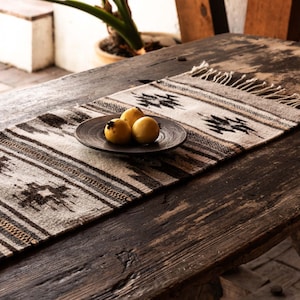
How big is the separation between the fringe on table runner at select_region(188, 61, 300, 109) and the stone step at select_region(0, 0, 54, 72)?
2.30 metres

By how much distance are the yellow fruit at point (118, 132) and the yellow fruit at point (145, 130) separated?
16mm

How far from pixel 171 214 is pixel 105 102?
0.61m

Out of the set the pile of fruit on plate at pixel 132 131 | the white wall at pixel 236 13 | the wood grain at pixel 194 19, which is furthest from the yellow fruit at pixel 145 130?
the white wall at pixel 236 13

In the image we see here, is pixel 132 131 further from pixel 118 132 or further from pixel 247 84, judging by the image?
pixel 247 84

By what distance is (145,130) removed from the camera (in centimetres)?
145

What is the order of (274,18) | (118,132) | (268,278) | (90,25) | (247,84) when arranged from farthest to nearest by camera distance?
(90,25), (274,18), (268,278), (247,84), (118,132)

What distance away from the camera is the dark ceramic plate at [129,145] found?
1440 mm

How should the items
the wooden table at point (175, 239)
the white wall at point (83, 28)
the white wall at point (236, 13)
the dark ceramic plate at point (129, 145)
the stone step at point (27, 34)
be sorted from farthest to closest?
the stone step at point (27, 34) → the white wall at point (83, 28) → the white wall at point (236, 13) → the dark ceramic plate at point (129, 145) → the wooden table at point (175, 239)

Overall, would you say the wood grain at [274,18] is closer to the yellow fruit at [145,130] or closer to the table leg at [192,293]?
the yellow fruit at [145,130]

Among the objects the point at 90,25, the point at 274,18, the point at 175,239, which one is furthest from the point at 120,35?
the point at 175,239

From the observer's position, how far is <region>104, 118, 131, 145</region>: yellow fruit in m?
1.44

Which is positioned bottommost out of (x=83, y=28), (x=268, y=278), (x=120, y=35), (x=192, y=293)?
(x=268, y=278)

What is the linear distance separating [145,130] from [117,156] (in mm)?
83

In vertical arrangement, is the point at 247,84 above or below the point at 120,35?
above
